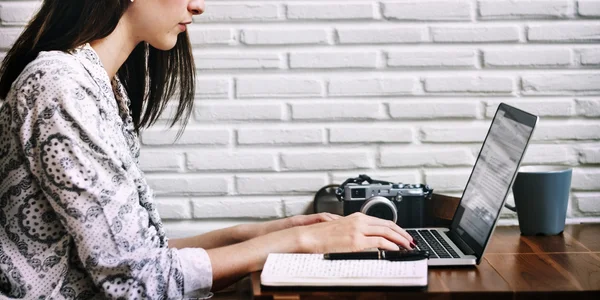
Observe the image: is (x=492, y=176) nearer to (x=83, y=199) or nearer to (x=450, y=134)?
(x=450, y=134)

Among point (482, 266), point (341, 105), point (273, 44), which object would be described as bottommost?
point (482, 266)

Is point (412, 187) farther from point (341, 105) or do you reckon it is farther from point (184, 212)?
point (184, 212)

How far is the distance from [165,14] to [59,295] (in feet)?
1.72

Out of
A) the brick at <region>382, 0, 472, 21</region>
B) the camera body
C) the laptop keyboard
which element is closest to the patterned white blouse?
the laptop keyboard

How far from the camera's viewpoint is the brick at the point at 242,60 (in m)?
1.91

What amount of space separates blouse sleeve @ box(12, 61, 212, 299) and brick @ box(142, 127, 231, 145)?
27.0 inches

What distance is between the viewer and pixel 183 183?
195 cm

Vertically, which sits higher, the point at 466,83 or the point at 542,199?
the point at 466,83

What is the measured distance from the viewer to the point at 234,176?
76.8 inches

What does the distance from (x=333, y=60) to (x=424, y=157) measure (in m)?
0.33

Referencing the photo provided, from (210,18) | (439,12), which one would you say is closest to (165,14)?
(210,18)

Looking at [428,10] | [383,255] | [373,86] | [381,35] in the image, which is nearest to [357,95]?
[373,86]

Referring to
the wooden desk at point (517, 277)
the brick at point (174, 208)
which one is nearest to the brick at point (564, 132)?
the wooden desk at point (517, 277)

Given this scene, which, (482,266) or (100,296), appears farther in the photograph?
(482,266)
